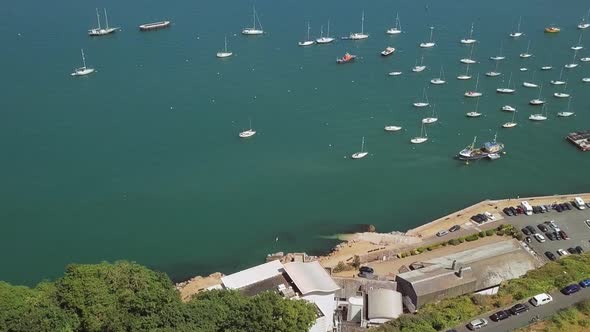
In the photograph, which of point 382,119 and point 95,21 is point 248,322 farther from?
point 95,21

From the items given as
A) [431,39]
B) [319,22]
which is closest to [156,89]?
[319,22]

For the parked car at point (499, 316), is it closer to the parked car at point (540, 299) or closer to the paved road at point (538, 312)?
the paved road at point (538, 312)

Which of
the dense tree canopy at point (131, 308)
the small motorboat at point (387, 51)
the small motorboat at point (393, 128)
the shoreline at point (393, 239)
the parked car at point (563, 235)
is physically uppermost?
the small motorboat at point (387, 51)

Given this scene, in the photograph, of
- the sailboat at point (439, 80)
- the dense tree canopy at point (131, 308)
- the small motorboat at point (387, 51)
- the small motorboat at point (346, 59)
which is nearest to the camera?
the dense tree canopy at point (131, 308)

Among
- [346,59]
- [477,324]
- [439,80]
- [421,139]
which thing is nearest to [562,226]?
[421,139]

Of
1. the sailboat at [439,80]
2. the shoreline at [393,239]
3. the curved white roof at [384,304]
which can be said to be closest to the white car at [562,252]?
the shoreline at [393,239]
